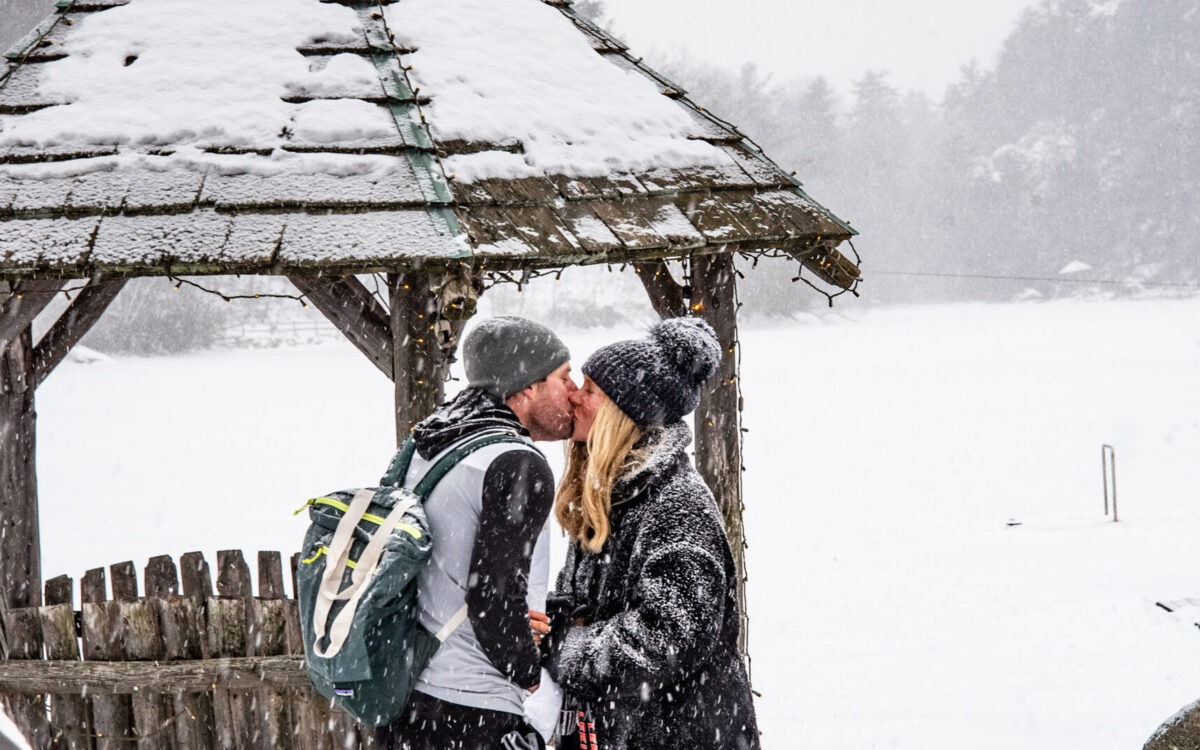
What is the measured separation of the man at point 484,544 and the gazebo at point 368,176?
900 mm

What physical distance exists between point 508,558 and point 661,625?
1.15ft

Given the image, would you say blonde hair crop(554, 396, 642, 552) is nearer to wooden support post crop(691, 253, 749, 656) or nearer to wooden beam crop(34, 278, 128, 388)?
wooden support post crop(691, 253, 749, 656)

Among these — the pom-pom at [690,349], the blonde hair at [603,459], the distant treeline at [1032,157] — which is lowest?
the blonde hair at [603,459]

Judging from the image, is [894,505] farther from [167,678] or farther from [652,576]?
[652,576]

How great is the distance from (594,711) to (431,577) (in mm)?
489

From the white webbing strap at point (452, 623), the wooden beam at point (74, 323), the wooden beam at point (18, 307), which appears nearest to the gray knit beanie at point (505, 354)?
the white webbing strap at point (452, 623)

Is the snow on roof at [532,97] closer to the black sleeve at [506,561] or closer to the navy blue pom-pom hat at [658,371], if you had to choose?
Result: the navy blue pom-pom hat at [658,371]

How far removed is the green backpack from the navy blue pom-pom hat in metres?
0.26

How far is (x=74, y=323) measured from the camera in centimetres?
445

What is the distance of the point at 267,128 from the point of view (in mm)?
3555

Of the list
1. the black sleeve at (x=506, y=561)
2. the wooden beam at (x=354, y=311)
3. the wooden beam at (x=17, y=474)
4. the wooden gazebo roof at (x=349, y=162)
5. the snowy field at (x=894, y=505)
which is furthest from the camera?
the snowy field at (x=894, y=505)

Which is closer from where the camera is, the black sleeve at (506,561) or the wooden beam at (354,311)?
the black sleeve at (506,561)

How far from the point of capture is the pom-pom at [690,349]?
228cm

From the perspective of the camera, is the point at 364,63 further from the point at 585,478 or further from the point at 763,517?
the point at 763,517
